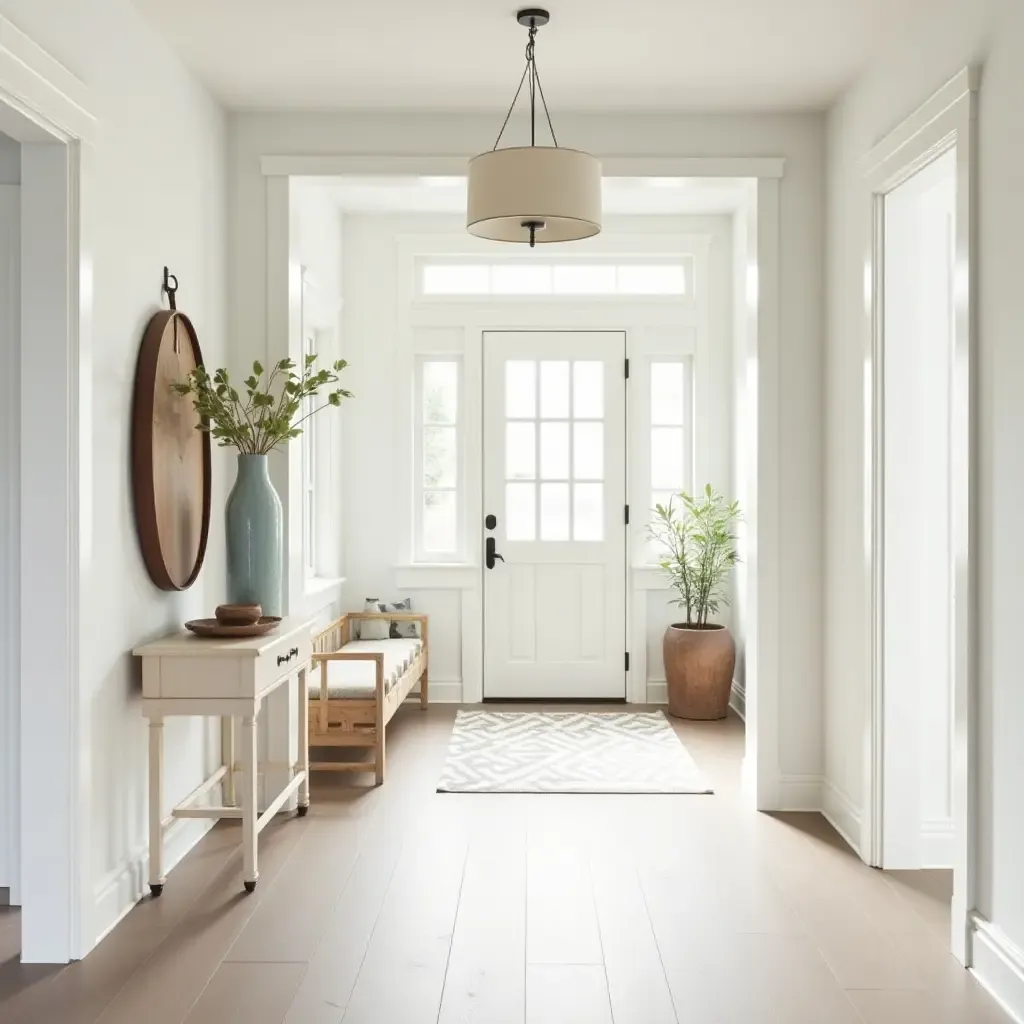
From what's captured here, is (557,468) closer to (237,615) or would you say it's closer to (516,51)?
(516,51)

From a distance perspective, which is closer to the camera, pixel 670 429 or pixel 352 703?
pixel 352 703

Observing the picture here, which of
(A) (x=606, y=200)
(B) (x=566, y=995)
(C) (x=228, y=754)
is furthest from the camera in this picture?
(A) (x=606, y=200)

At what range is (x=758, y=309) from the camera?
4.28 m

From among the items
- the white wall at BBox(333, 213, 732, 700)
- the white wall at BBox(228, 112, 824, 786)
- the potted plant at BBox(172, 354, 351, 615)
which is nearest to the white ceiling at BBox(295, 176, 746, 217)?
the white wall at BBox(333, 213, 732, 700)

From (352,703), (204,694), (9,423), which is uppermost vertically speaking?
(9,423)

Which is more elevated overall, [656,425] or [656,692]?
[656,425]

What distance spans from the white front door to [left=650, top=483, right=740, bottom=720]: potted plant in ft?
1.16

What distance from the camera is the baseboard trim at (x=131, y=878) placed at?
306 cm

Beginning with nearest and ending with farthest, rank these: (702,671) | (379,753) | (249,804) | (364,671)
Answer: (249,804) → (379,753) → (364,671) → (702,671)

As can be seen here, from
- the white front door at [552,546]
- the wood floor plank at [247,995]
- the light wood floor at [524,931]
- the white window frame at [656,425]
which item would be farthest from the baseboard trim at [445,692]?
the wood floor plank at [247,995]

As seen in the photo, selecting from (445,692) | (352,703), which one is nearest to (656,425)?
(445,692)

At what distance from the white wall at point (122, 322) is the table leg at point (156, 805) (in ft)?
0.18

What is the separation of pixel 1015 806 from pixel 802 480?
1855mm

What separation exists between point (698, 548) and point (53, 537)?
408cm
